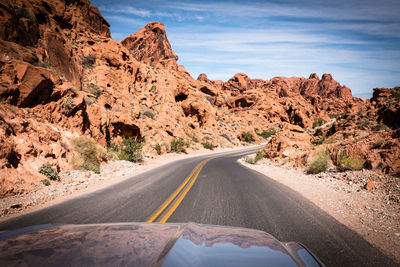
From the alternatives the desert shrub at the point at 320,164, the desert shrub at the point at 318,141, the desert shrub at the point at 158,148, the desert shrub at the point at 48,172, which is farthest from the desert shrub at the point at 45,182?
the desert shrub at the point at 318,141

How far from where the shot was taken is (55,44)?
578 inches

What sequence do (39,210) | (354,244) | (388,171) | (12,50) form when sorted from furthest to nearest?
(12,50) < (388,171) < (39,210) < (354,244)

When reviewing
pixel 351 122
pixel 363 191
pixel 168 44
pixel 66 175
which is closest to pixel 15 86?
pixel 66 175

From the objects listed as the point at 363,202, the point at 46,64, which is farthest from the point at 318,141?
the point at 46,64

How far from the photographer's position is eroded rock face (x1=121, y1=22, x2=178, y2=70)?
54966 millimetres

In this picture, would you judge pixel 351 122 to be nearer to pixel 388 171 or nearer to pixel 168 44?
pixel 388 171

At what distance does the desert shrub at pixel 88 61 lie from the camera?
921 inches

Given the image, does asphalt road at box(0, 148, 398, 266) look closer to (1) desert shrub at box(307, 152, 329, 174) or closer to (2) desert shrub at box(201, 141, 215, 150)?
(1) desert shrub at box(307, 152, 329, 174)

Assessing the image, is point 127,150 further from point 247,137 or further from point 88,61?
point 247,137

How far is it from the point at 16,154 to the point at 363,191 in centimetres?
1226

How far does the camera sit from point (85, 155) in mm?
11578

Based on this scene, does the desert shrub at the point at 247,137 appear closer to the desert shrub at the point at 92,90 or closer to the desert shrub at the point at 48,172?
the desert shrub at the point at 92,90

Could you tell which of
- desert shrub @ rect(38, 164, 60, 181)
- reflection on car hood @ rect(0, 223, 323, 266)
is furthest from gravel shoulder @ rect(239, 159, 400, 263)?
desert shrub @ rect(38, 164, 60, 181)

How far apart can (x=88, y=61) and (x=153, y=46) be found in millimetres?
35888
